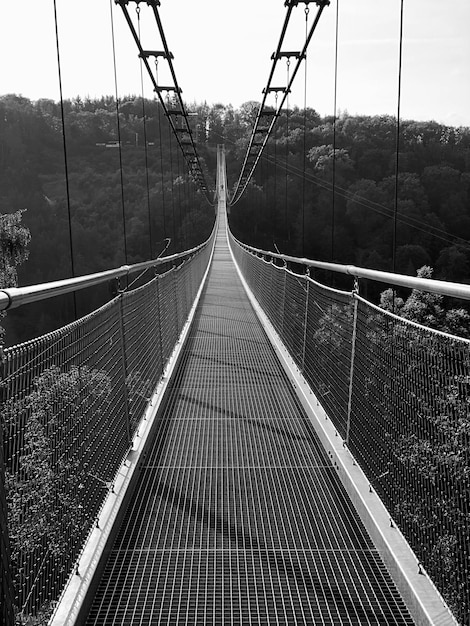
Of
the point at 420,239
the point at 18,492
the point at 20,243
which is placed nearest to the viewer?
the point at 18,492

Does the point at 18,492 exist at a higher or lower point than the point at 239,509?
higher

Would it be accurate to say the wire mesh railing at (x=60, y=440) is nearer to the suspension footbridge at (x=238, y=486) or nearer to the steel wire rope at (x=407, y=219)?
the suspension footbridge at (x=238, y=486)

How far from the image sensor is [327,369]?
2.89 meters

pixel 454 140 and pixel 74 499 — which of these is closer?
pixel 74 499

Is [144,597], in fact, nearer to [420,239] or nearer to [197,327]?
[197,327]

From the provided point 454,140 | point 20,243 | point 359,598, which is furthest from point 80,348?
point 454,140

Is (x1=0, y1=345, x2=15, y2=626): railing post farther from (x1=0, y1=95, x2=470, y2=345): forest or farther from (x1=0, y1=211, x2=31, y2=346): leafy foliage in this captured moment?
(x1=0, y1=95, x2=470, y2=345): forest

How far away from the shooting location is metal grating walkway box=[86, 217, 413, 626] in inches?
60.8

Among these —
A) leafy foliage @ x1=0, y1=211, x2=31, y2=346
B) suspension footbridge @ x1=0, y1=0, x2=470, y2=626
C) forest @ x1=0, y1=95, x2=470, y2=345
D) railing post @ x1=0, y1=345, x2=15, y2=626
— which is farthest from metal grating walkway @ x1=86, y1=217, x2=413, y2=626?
forest @ x1=0, y1=95, x2=470, y2=345

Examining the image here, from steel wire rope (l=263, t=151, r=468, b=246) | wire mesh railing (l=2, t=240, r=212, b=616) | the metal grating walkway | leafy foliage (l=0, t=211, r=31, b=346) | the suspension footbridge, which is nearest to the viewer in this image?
wire mesh railing (l=2, t=240, r=212, b=616)

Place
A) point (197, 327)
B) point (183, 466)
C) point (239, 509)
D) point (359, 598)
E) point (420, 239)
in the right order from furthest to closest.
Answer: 1. point (420, 239)
2. point (197, 327)
3. point (183, 466)
4. point (239, 509)
5. point (359, 598)

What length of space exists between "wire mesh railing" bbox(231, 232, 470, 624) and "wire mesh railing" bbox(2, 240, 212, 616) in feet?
2.69

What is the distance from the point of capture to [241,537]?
6.22 feet

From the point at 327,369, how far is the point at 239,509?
0.98 m
